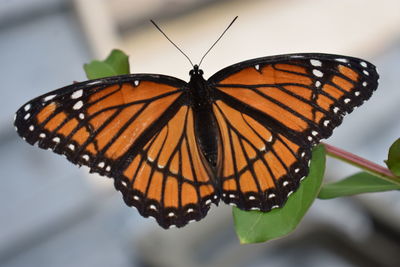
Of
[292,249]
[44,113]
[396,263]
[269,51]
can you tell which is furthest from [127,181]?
[269,51]

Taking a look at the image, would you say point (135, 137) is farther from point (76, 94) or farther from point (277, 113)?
point (277, 113)

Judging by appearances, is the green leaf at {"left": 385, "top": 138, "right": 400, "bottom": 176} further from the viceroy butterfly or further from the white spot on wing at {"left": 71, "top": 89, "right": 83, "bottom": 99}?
the white spot on wing at {"left": 71, "top": 89, "right": 83, "bottom": 99}

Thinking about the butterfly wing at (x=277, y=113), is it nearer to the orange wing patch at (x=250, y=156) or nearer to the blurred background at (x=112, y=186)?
the orange wing patch at (x=250, y=156)

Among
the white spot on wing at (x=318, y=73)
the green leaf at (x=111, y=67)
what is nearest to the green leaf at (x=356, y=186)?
the white spot on wing at (x=318, y=73)

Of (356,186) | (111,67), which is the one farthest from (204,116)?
(356,186)

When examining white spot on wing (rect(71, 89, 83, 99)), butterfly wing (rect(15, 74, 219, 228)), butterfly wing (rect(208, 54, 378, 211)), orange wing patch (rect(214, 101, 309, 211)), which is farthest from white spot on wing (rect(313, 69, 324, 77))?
white spot on wing (rect(71, 89, 83, 99))

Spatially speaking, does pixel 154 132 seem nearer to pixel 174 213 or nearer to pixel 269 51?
pixel 174 213

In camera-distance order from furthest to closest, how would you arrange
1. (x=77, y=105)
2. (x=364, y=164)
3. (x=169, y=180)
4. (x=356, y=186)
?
(x=169, y=180)
(x=77, y=105)
(x=356, y=186)
(x=364, y=164)
